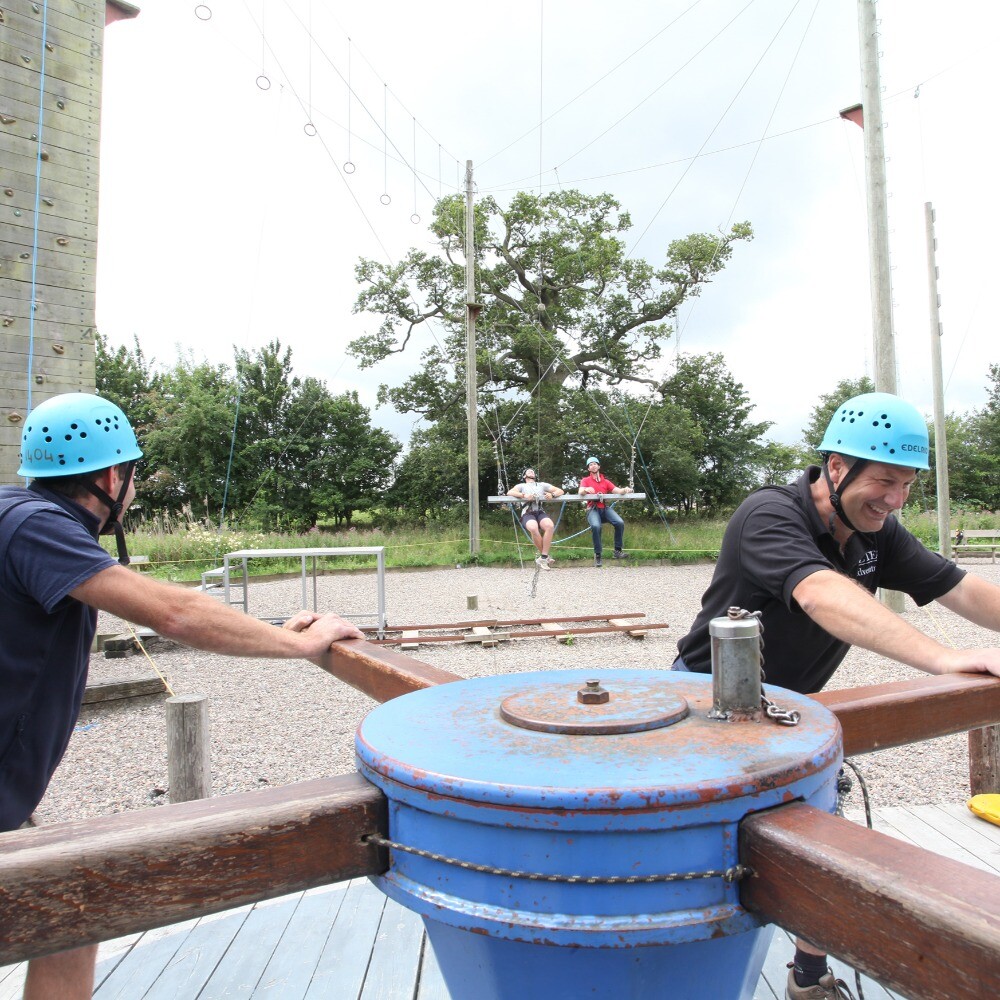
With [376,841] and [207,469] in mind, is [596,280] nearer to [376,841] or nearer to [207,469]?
[207,469]

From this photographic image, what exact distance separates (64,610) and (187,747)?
5.77 ft

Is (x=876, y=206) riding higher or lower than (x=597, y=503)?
higher

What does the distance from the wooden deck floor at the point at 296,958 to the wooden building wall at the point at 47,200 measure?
431 cm

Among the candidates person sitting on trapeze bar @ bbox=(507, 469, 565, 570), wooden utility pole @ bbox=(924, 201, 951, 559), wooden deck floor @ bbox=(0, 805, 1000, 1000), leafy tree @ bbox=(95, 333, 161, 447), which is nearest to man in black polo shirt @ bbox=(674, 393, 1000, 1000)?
wooden deck floor @ bbox=(0, 805, 1000, 1000)

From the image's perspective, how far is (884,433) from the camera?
1.88 m

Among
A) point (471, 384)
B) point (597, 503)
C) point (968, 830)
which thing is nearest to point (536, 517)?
point (597, 503)

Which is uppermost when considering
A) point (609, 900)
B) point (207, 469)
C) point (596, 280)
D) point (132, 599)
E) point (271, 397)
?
point (596, 280)

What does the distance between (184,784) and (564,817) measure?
114 inches

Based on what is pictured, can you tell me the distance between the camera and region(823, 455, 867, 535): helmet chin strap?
192cm

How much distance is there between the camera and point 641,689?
1.32 metres

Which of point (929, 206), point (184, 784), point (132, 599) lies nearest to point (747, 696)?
point (132, 599)

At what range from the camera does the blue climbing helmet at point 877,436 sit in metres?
1.86

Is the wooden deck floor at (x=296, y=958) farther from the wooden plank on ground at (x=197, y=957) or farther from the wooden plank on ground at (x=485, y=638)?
the wooden plank on ground at (x=485, y=638)

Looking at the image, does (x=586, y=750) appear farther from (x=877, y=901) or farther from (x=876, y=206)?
(x=876, y=206)
